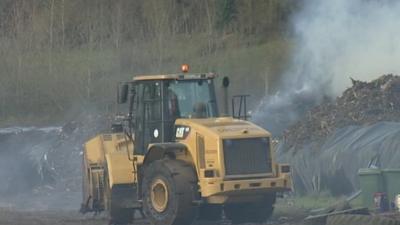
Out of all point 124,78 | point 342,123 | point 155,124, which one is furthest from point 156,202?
point 124,78

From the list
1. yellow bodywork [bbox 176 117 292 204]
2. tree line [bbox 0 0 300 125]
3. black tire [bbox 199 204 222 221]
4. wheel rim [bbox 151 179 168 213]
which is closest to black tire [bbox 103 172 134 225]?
wheel rim [bbox 151 179 168 213]

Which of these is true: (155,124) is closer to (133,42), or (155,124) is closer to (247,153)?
(247,153)

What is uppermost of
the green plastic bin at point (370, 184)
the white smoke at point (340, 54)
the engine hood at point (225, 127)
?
the white smoke at point (340, 54)

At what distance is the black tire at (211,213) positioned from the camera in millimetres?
20844

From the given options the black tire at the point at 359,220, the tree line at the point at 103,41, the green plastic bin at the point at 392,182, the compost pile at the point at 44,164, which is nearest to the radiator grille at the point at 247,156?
the black tire at the point at 359,220

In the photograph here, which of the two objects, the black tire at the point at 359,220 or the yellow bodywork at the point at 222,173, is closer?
the black tire at the point at 359,220

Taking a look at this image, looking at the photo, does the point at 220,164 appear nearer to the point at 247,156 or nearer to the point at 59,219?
the point at 247,156

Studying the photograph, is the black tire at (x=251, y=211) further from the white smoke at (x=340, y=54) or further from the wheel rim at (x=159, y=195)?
the white smoke at (x=340, y=54)

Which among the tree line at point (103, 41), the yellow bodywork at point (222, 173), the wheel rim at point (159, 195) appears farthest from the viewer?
the tree line at point (103, 41)

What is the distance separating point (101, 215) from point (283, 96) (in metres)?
13.7

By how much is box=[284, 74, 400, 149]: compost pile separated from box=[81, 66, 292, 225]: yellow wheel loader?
725 cm

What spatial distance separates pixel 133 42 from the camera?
56719mm

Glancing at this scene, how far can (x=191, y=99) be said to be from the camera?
68.0ft

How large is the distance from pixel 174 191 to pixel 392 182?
15.2ft
